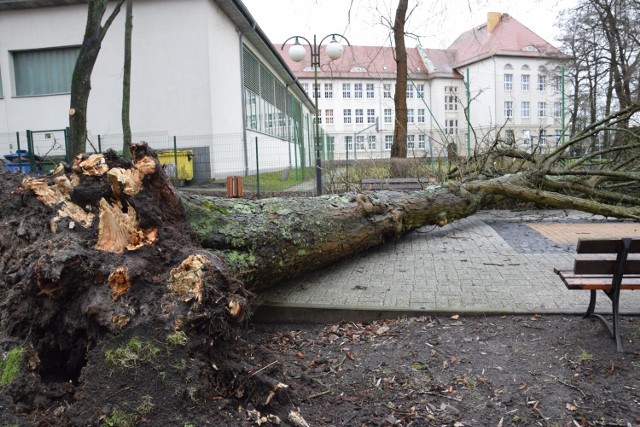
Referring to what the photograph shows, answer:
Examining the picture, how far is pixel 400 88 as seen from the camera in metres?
15.6

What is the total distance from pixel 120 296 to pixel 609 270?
11.1 feet

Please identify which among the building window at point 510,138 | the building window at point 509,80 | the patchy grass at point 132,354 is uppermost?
the building window at point 509,80

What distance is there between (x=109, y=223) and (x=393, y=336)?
7.55 ft

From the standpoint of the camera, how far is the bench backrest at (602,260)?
375 cm

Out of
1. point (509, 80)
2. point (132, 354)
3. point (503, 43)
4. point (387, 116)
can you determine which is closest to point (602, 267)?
point (132, 354)

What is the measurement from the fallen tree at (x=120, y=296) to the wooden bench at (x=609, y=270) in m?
2.34

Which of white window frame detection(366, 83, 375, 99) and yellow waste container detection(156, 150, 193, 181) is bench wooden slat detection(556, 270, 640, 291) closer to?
yellow waste container detection(156, 150, 193, 181)

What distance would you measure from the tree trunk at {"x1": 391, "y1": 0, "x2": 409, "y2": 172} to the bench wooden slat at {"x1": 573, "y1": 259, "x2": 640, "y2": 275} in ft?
36.8

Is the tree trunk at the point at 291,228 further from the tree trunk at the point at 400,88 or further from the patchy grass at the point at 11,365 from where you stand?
the tree trunk at the point at 400,88

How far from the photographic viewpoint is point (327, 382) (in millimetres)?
3479

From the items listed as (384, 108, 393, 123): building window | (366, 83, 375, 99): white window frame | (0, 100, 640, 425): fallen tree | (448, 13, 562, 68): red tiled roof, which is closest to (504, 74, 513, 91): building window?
(448, 13, 562, 68): red tiled roof

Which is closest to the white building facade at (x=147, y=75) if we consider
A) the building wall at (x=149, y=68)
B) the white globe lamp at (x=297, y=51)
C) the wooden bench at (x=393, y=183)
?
the building wall at (x=149, y=68)

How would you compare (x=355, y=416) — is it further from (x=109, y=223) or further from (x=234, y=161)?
(x=234, y=161)

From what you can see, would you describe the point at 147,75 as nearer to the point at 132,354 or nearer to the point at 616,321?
the point at 132,354
